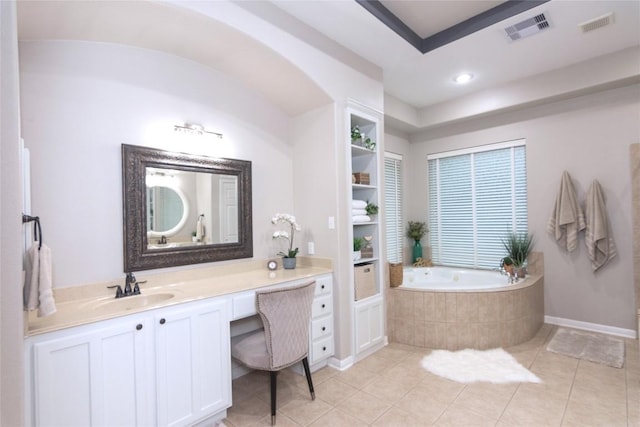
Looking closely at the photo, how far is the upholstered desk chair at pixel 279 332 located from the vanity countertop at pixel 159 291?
266mm

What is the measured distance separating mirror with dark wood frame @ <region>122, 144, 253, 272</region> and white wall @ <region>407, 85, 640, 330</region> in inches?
138

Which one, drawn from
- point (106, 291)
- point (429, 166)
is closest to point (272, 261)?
point (106, 291)

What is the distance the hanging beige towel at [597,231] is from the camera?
333cm

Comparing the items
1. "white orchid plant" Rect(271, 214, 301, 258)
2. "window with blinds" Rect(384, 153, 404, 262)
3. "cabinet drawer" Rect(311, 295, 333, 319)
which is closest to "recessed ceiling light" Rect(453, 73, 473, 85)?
"window with blinds" Rect(384, 153, 404, 262)

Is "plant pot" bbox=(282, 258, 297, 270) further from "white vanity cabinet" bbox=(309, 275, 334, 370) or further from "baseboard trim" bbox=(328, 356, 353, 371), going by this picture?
"baseboard trim" bbox=(328, 356, 353, 371)

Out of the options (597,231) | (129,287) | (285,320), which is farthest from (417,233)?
(129,287)

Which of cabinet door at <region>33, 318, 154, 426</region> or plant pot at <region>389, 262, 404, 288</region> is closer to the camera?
cabinet door at <region>33, 318, 154, 426</region>

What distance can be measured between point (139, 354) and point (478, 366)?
2.70 meters

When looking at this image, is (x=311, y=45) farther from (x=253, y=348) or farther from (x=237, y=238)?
(x=253, y=348)

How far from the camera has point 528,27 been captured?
2.65 m

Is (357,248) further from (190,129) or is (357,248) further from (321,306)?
(190,129)

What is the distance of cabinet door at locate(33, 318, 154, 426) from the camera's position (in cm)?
143

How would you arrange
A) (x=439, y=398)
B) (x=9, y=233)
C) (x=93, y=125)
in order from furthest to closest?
(x=439, y=398) → (x=93, y=125) → (x=9, y=233)

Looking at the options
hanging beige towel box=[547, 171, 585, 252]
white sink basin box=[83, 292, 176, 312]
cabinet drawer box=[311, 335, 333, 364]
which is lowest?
cabinet drawer box=[311, 335, 333, 364]
